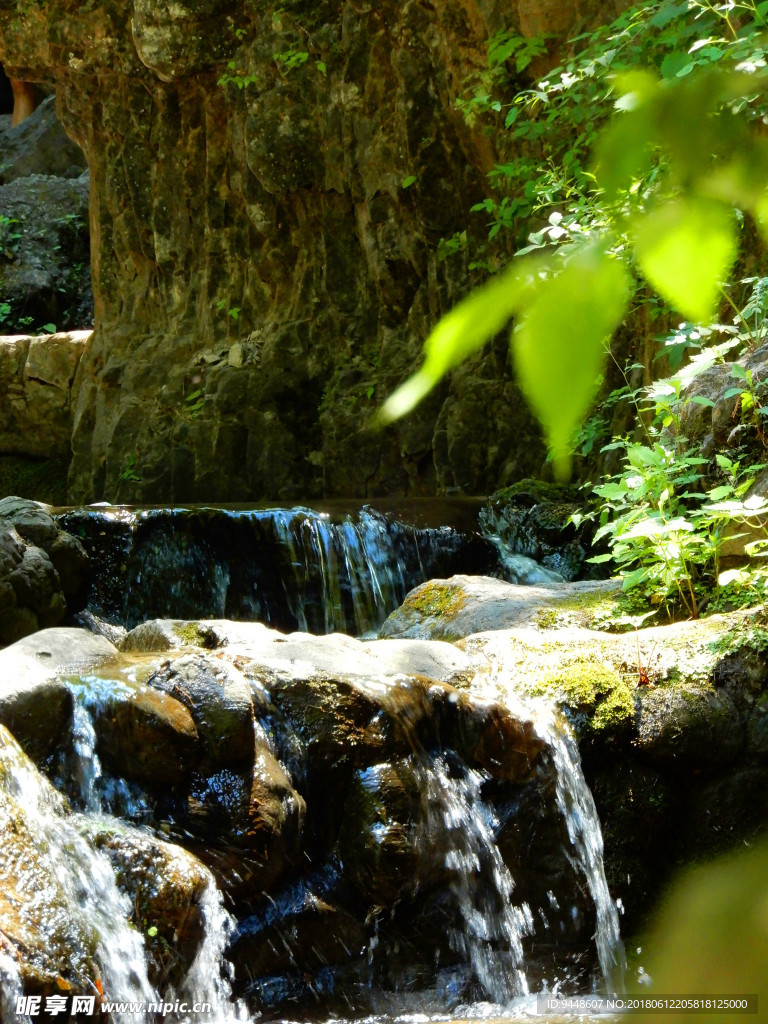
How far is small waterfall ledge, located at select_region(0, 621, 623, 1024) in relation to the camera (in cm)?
292

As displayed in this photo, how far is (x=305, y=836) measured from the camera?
3320 mm

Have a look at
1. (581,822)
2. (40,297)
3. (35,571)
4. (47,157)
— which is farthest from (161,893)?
(47,157)

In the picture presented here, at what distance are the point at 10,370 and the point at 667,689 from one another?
39.3ft

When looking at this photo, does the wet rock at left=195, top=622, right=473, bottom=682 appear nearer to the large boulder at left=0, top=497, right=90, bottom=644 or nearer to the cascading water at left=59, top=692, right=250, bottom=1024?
the cascading water at left=59, top=692, right=250, bottom=1024

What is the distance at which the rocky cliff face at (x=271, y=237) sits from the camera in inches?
382

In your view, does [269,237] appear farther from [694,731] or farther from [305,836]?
[305,836]

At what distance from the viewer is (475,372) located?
9.41 meters

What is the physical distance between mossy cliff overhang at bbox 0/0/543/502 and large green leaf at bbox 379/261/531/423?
28.4 ft

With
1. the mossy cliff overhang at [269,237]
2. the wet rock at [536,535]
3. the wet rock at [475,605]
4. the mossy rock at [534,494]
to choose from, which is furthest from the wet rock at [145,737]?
the mossy cliff overhang at [269,237]

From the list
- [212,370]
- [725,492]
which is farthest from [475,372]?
[725,492]

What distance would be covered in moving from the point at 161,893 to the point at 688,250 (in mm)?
2704

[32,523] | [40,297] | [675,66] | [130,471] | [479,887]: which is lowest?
[479,887]

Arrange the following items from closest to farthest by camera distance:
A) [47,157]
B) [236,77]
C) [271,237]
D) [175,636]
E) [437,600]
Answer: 1. [175,636]
2. [437,600]
3. [236,77]
4. [271,237]
5. [47,157]

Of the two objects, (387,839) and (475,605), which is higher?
(475,605)
